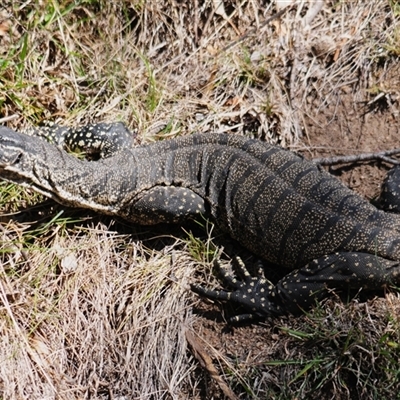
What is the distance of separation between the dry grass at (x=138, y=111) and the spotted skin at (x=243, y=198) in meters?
0.27

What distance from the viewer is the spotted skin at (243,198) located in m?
5.04

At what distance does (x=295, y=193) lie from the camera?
534 cm

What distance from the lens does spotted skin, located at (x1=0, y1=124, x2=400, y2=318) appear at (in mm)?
5035

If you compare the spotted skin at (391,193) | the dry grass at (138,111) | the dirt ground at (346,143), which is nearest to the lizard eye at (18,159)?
the dry grass at (138,111)

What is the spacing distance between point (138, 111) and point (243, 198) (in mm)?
1450

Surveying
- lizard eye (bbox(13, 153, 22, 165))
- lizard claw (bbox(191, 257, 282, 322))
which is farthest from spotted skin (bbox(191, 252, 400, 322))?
lizard eye (bbox(13, 153, 22, 165))

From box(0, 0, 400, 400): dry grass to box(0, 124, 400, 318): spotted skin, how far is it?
0.27m

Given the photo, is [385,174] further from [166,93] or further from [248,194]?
[166,93]

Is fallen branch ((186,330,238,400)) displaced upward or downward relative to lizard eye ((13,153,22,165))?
downward

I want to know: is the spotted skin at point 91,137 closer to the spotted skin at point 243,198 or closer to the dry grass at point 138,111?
the spotted skin at point 243,198

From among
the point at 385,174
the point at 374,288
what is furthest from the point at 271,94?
the point at 374,288

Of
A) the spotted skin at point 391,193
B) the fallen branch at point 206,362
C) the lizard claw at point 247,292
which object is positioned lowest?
the fallen branch at point 206,362

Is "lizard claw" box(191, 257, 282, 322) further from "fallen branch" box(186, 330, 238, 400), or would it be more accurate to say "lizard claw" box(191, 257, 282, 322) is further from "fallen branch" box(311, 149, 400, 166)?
"fallen branch" box(311, 149, 400, 166)

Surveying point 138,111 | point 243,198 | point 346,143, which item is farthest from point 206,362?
point 138,111
